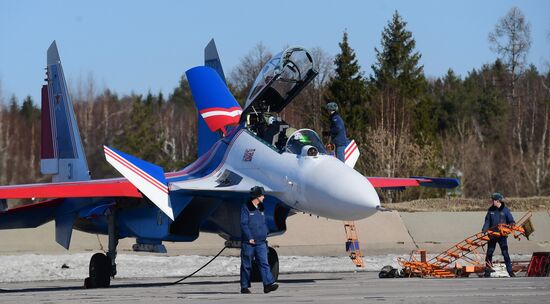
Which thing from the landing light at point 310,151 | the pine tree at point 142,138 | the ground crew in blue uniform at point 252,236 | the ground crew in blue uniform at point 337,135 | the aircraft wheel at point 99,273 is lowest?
the aircraft wheel at point 99,273

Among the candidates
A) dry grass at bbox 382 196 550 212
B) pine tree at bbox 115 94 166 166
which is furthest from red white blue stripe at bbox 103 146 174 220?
pine tree at bbox 115 94 166 166

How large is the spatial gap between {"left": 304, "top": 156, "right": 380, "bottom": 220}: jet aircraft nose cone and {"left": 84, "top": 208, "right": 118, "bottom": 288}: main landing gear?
14.1 ft

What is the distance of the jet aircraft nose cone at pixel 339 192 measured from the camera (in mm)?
14914

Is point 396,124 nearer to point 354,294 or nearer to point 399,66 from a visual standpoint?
point 399,66

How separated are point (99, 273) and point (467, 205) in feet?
47.6

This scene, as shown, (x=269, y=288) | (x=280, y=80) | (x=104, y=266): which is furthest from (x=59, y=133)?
(x=269, y=288)

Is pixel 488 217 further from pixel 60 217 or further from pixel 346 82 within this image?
pixel 346 82

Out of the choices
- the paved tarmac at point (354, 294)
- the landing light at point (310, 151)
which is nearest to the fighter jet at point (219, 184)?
the landing light at point (310, 151)

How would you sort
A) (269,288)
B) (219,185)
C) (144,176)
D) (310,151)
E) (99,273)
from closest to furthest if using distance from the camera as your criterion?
1. (269,288)
2. (310,151)
3. (144,176)
4. (219,185)
5. (99,273)

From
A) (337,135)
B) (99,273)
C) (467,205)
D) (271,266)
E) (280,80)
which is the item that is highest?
(280,80)

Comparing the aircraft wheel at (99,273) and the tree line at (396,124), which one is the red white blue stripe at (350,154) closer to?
the aircraft wheel at (99,273)

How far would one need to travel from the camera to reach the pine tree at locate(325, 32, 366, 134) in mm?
45000

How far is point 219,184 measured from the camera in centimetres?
1723

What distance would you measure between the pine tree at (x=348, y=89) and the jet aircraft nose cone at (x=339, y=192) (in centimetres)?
2921
